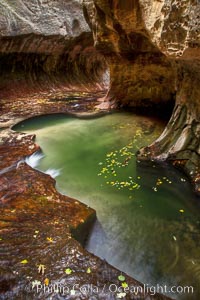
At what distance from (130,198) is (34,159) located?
335 cm

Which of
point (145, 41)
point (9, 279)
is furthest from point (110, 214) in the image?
point (145, 41)

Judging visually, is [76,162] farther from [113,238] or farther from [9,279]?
[9,279]

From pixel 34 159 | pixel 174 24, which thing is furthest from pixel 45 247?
pixel 174 24

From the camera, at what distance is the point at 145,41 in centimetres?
1083

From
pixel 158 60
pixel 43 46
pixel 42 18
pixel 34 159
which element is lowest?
pixel 34 159

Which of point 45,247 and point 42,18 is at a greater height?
point 42,18

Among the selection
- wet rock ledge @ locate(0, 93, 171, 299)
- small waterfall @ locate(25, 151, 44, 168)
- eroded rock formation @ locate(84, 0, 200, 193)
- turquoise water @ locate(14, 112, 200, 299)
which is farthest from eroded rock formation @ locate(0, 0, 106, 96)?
wet rock ledge @ locate(0, 93, 171, 299)

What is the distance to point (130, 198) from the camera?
665 cm

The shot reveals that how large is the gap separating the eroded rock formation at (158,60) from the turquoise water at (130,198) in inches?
29.6

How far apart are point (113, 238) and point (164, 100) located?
9442mm

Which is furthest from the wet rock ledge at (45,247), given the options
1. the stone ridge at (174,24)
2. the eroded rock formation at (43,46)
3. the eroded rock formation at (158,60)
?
the eroded rock formation at (43,46)

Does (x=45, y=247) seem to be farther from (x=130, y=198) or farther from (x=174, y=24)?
(x=174, y=24)

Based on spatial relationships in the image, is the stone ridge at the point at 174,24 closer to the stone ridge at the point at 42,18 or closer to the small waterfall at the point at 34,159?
the small waterfall at the point at 34,159

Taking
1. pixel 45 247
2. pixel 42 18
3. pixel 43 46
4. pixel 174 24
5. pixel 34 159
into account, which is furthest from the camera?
pixel 43 46
